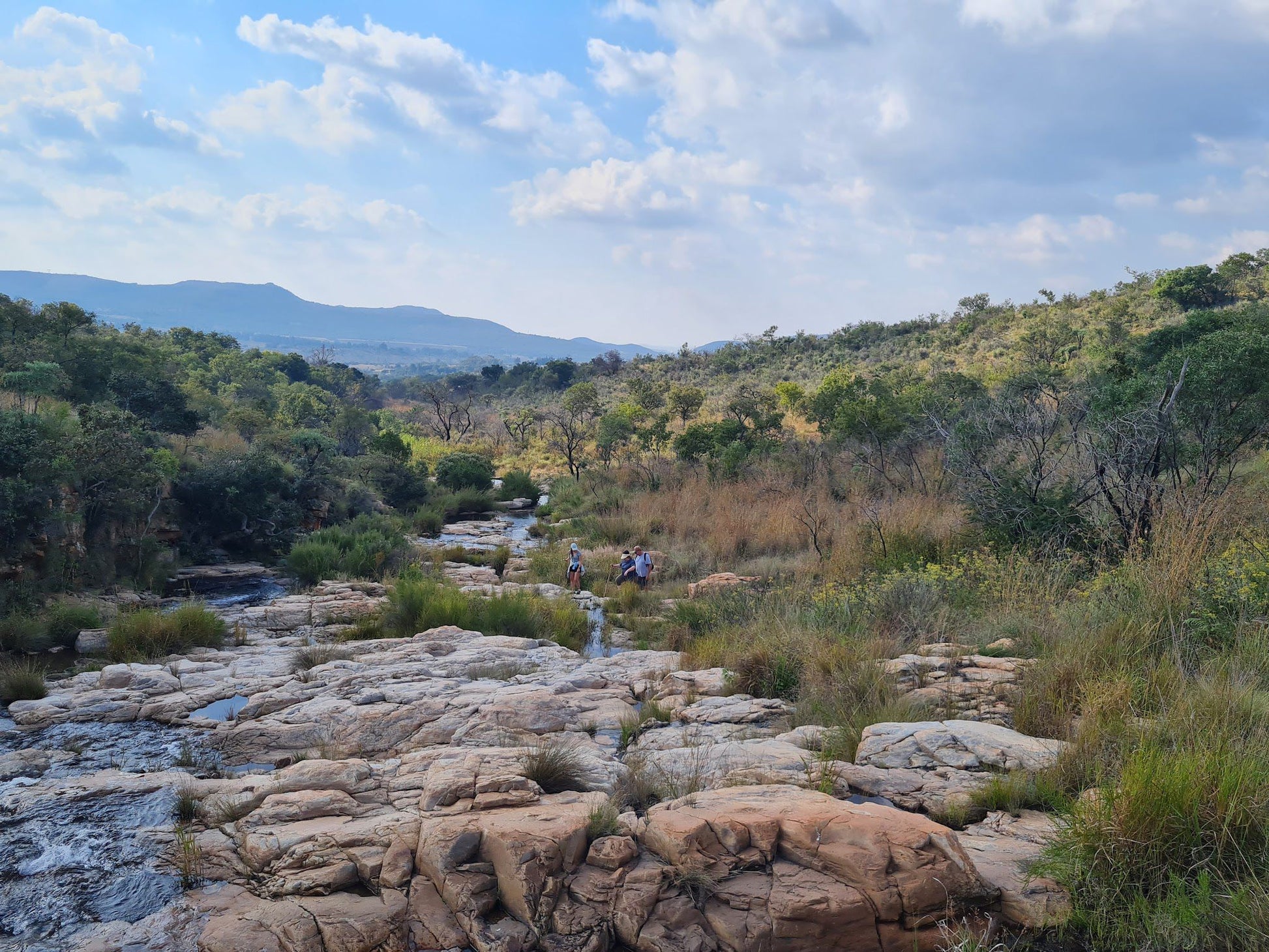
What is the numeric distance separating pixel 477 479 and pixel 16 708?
61.7 ft

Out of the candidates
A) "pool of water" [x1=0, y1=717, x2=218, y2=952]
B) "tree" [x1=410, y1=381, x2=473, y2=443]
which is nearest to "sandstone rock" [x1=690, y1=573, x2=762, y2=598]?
"pool of water" [x1=0, y1=717, x2=218, y2=952]

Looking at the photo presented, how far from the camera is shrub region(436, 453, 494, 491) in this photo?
84.7 feet

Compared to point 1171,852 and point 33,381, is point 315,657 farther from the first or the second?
point 33,381

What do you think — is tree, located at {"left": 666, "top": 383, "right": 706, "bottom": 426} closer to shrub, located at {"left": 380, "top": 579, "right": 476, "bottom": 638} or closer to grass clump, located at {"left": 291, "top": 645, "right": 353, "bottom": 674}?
shrub, located at {"left": 380, "top": 579, "right": 476, "bottom": 638}

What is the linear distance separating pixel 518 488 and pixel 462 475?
205 cm

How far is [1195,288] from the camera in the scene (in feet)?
105

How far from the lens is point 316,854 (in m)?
4.18

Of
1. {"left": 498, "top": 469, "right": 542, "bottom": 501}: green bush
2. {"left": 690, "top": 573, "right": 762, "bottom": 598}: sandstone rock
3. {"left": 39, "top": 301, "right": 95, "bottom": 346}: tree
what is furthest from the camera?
{"left": 498, "top": 469, "right": 542, "bottom": 501}: green bush

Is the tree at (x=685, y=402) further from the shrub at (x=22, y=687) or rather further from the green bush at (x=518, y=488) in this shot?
the shrub at (x=22, y=687)

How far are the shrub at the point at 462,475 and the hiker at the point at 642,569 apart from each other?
1282 centimetres

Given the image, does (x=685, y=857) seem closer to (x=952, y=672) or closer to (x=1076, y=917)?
(x=1076, y=917)

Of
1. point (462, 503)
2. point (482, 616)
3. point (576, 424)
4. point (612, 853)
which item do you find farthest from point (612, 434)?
point (612, 853)

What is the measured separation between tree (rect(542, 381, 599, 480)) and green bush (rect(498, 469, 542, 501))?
344 cm

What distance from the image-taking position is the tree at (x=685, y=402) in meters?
34.8
